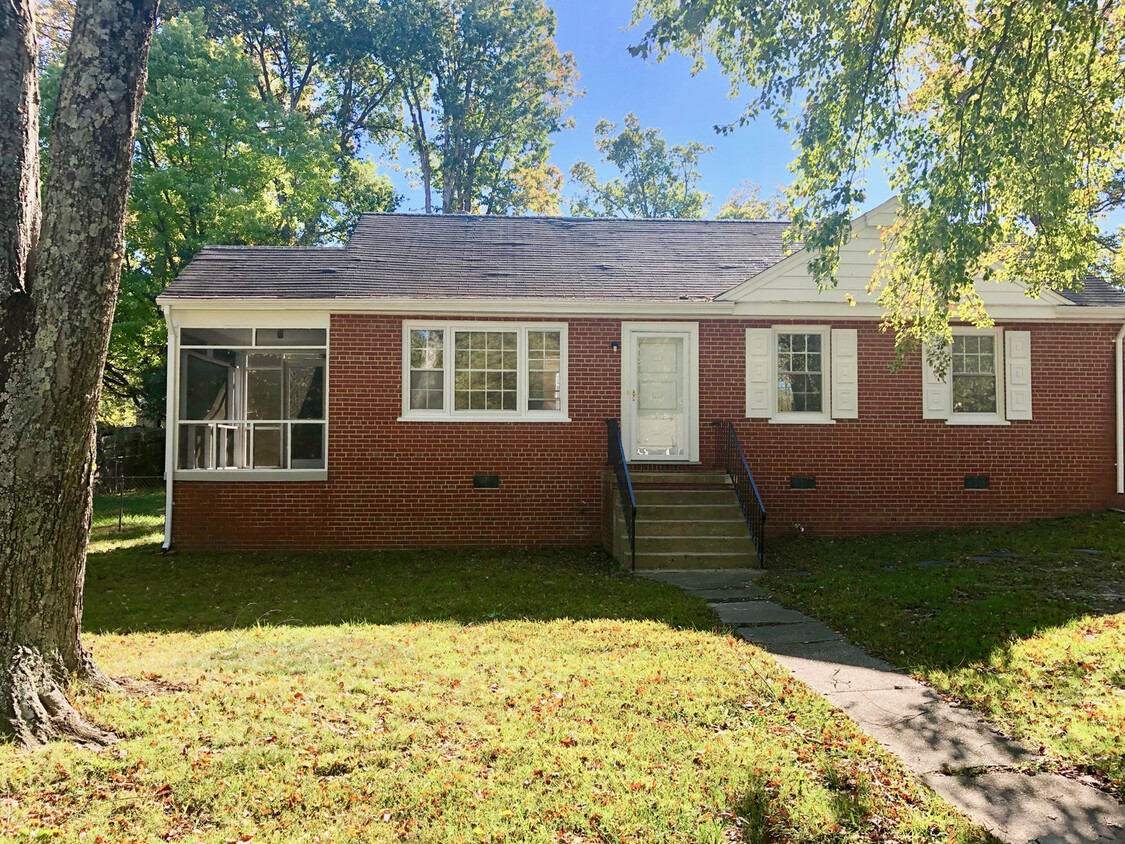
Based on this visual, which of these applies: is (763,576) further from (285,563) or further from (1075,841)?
(285,563)

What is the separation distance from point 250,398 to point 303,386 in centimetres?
107

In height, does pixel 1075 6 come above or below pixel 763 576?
above

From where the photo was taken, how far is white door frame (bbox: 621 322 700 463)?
11.0 meters

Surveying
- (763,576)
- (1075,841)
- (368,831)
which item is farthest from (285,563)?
(1075,841)

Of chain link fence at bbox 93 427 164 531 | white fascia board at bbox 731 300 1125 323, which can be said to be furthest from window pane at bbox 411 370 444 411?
chain link fence at bbox 93 427 164 531

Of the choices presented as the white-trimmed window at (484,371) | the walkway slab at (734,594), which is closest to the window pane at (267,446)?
the white-trimmed window at (484,371)

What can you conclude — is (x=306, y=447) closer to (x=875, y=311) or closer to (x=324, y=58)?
(x=875, y=311)

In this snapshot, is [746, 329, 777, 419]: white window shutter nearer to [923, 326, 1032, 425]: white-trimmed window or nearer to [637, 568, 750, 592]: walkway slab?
[923, 326, 1032, 425]: white-trimmed window

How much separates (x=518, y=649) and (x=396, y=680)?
114 centimetres

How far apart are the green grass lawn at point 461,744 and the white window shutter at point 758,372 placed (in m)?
4.90

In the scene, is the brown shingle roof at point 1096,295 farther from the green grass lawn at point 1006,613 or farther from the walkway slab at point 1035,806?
the walkway slab at point 1035,806

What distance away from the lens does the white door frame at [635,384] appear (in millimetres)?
10969

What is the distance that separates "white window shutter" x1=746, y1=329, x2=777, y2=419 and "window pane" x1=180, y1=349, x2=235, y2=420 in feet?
29.1

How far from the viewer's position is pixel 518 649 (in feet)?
18.8
